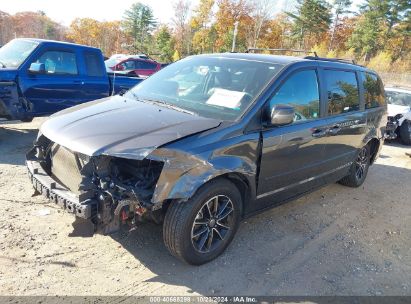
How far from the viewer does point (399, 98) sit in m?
11.6

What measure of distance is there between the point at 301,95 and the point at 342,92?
104 cm

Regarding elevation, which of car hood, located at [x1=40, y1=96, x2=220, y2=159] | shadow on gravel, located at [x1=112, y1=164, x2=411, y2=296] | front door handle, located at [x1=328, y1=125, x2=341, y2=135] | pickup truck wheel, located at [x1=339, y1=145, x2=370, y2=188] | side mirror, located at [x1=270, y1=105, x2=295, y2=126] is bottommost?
shadow on gravel, located at [x1=112, y1=164, x2=411, y2=296]

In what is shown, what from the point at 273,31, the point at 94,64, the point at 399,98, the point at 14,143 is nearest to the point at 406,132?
the point at 399,98

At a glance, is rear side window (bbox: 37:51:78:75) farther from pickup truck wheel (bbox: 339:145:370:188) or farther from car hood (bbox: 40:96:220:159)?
pickup truck wheel (bbox: 339:145:370:188)

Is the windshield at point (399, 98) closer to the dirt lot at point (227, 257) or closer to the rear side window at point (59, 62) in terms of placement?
the dirt lot at point (227, 257)

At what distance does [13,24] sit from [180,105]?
81.6 meters

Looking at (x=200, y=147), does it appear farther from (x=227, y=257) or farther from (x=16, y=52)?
(x=16, y=52)

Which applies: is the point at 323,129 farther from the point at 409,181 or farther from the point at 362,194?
the point at 409,181

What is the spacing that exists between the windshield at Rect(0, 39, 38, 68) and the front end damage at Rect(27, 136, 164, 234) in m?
4.59

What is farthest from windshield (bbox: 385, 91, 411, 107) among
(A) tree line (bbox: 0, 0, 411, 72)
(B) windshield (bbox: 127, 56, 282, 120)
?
(A) tree line (bbox: 0, 0, 411, 72)

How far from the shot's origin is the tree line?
146 feet

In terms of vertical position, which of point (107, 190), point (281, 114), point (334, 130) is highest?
point (281, 114)

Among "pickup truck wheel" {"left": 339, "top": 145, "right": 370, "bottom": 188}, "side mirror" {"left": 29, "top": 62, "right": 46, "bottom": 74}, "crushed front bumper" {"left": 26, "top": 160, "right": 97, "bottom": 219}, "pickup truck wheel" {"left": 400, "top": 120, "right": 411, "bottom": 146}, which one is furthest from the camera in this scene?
"pickup truck wheel" {"left": 400, "top": 120, "right": 411, "bottom": 146}

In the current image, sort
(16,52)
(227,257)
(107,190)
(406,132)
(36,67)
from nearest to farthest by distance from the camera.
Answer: (107,190) < (227,257) < (36,67) < (16,52) < (406,132)
